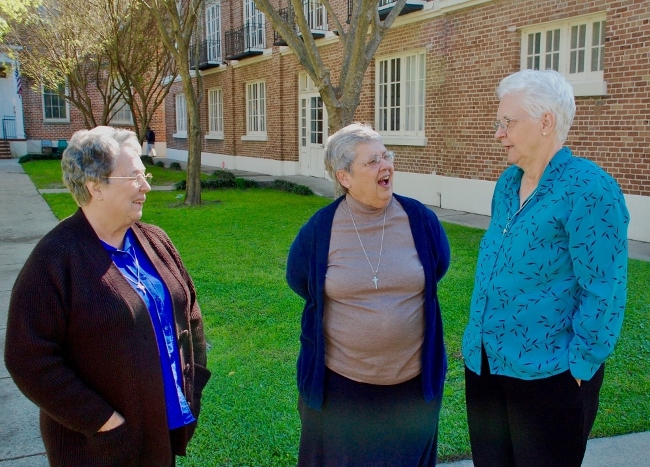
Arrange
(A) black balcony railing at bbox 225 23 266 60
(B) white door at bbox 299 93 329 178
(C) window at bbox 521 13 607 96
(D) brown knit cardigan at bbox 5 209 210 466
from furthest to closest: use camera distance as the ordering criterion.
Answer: (A) black balcony railing at bbox 225 23 266 60, (B) white door at bbox 299 93 329 178, (C) window at bbox 521 13 607 96, (D) brown knit cardigan at bbox 5 209 210 466

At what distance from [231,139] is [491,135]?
49.7 ft

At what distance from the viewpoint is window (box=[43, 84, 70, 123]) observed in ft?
105

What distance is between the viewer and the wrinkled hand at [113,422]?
7.31ft

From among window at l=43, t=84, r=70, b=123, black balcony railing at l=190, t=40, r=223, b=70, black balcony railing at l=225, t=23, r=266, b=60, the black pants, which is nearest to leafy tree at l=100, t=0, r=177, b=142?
black balcony railing at l=225, t=23, r=266, b=60

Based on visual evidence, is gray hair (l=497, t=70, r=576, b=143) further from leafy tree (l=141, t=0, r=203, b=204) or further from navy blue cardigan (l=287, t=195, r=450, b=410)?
leafy tree (l=141, t=0, r=203, b=204)

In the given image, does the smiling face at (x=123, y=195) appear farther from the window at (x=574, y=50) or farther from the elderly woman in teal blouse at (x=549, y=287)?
the window at (x=574, y=50)

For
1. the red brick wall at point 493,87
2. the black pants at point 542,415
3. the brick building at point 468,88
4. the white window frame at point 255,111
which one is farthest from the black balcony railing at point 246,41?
the black pants at point 542,415

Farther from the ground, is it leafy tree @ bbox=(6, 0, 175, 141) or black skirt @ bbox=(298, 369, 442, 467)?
leafy tree @ bbox=(6, 0, 175, 141)

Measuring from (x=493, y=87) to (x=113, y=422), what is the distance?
419 inches

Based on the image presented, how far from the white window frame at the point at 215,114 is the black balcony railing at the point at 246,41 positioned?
2844mm

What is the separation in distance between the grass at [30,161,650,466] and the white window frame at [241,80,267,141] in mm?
13094

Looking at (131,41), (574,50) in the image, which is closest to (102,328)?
(574,50)

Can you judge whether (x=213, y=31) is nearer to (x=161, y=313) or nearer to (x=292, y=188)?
(x=292, y=188)

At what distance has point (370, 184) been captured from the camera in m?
2.66
